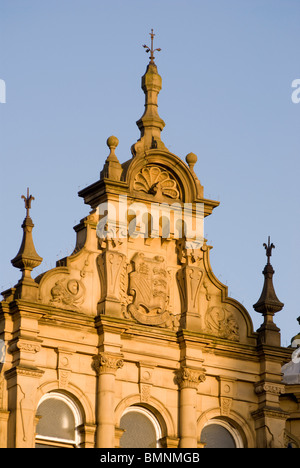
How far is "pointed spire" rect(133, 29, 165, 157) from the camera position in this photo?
5044 cm

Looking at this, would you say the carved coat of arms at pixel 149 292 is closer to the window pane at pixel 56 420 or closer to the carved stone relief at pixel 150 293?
the carved stone relief at pixel 150 293

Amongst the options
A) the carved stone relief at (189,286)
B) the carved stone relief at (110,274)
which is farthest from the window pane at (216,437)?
the carved stone relief at (110,274)

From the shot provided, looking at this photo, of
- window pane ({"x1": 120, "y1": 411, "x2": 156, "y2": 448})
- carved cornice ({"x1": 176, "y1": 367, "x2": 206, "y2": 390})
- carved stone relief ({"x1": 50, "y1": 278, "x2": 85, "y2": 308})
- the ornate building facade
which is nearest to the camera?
the ornate building facade

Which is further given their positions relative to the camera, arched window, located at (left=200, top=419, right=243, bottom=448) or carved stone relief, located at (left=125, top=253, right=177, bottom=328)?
arched window, located at (left=200, top=419, right=243, bottom=448)

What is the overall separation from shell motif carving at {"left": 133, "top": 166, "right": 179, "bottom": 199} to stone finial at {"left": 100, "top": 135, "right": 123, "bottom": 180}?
0.75 m

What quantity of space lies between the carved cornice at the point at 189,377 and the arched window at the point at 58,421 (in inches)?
127

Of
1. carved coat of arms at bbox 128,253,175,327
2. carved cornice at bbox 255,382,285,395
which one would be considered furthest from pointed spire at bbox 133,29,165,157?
carved cornice at bbox 255,382,285,395

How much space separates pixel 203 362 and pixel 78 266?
4.57m

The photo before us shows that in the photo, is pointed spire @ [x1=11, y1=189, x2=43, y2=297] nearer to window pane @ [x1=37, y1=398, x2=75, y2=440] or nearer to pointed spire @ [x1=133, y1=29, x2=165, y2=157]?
window pane @ [x1=37, y1=398, x2=75, y2=440]

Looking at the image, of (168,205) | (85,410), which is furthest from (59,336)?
(168,205)

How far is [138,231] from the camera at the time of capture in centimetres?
4931
